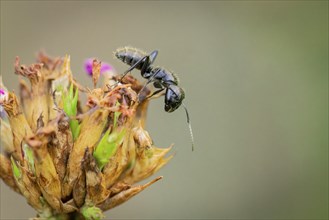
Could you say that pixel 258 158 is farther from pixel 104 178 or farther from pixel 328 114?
pixel 104 178

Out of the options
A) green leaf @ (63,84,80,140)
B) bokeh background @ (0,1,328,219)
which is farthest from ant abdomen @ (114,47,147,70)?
bokeh background @ (0,1,328,219)

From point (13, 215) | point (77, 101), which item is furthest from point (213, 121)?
point (77, 101)

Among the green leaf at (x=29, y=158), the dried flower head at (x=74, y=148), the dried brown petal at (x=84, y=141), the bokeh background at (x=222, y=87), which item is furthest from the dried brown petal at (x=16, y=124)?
the bokeh background at (x=222, y=87)

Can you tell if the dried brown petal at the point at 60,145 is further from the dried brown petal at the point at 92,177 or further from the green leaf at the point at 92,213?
the green leaf at the point at 92,213

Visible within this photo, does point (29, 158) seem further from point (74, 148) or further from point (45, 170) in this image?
point (74, 148)

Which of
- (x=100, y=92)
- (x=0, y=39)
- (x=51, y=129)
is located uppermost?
(x=0, y=39)

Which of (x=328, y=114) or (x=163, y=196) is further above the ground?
(x=328, y=114)
